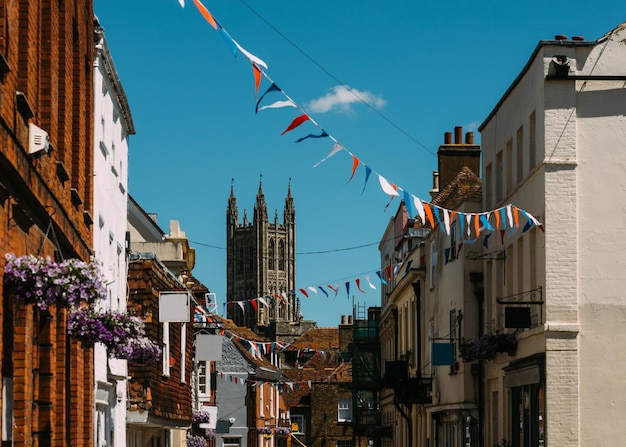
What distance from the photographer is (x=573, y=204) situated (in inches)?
933

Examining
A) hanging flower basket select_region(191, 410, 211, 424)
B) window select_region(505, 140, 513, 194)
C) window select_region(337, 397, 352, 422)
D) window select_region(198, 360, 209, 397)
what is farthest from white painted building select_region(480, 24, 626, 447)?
window select_region(337, 397, 352, 422)

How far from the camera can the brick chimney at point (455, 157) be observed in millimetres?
42344

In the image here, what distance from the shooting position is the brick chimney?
4234cm

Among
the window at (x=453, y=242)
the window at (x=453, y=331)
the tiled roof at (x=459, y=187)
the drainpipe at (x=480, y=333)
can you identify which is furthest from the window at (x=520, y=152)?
the tiled roof at (x=459, y=187)

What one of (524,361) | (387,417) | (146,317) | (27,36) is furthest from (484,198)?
(387,417)

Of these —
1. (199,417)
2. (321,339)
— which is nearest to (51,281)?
(199,417)

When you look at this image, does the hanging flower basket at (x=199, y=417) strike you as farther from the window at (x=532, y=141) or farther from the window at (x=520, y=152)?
the window at (x=532, y=141)

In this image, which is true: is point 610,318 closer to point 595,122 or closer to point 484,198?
point 595,122

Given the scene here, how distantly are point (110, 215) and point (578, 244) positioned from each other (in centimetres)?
809

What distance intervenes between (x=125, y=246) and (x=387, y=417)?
32.4 metres

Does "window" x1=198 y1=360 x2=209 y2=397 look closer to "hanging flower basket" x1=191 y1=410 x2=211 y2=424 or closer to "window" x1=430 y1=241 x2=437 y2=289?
"hanging flower basket" x1=191 y1=410 x2=211 y2=424

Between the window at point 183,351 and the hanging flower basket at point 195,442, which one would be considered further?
the hanging flower basket at point 195,442

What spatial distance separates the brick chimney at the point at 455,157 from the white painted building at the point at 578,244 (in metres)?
17.5

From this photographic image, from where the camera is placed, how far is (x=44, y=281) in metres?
10.7
